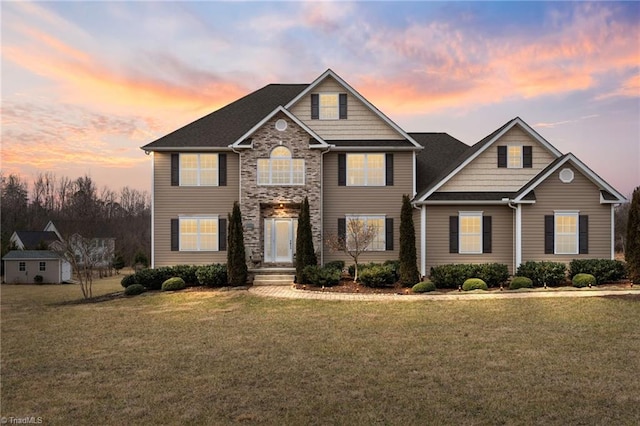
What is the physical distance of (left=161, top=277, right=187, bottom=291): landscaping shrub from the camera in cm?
1950

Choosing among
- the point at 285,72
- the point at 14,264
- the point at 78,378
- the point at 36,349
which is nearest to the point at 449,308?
the point at 78,378

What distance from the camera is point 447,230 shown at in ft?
68.2

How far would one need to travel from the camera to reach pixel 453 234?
818 inches

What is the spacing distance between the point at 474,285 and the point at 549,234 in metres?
4.65

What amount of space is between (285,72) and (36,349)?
22.3 meters

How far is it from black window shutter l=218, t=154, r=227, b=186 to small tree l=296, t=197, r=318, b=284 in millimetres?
4658

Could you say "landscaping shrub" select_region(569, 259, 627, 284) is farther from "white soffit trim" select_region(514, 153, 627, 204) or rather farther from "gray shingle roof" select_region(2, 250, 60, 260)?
"gray shingle roof" select_region(2, 250, 60, 260)

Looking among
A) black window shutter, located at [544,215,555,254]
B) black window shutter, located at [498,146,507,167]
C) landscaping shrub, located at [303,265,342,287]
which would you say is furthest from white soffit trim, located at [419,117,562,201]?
landscaping shrub, located at [303,265,342,287]

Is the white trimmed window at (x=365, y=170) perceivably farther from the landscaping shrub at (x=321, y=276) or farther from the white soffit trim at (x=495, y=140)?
the landscaping shrub at (x=321, y=276)

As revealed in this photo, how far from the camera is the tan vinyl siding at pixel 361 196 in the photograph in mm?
22500

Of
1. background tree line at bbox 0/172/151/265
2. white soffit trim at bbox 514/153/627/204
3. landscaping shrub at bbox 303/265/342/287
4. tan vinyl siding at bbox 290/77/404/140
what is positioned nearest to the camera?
landscaping shrub at bbox 303/265/342/287

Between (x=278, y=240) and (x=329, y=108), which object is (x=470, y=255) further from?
(x=329, y=108)

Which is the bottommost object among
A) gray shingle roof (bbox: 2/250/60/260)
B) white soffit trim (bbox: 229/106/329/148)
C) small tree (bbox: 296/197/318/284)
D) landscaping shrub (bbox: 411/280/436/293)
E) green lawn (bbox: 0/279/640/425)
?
gray shingle roof (bbox: 2/250/60/260)

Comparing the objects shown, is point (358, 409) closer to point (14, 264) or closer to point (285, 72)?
point (285, 72)
